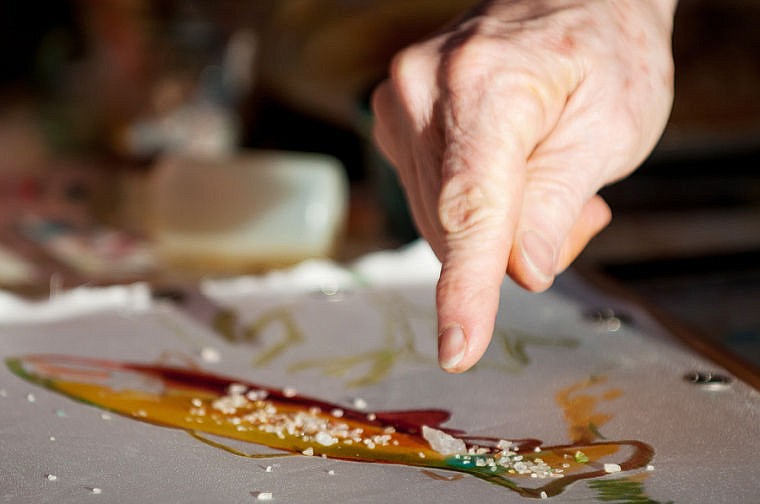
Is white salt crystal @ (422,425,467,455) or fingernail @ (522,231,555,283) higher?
fingernail @ (522,231,555,283)

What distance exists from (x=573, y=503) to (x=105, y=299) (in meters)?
0.29

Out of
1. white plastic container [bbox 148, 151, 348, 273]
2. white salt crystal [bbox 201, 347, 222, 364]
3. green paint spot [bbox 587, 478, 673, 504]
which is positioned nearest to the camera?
green paint spot [bbox 587, 478, 673, 504]

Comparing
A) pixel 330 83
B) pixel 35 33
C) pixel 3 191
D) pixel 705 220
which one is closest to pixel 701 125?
pixel 705 220

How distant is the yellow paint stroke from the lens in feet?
1.25

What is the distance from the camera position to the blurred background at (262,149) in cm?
81

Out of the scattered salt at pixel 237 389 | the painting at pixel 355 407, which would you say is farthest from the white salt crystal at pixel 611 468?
the scattered salt at pixel 237 389

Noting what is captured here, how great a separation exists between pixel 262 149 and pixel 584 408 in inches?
43.5

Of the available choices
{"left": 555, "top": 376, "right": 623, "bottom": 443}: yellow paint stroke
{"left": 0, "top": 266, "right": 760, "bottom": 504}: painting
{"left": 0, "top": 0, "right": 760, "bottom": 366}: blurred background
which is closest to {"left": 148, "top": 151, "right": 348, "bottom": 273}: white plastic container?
{"left": 0, "top": 0, "right": 760, "bottom": 366}: blurred background

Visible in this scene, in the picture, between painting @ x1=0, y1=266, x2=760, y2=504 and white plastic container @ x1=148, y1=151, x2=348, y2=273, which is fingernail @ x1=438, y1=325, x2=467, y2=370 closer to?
painting @ x1=0, y1=266, x2=760, y2=504

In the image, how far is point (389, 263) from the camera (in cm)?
57

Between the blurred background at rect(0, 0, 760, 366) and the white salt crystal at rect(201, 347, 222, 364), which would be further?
the blurred background at rect(0, 0, 760, 366)

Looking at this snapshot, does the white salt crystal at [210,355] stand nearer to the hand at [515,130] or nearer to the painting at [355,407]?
the painting at [355,407]

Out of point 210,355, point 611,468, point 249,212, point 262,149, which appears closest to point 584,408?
point 611,468

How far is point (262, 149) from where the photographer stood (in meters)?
1.46
